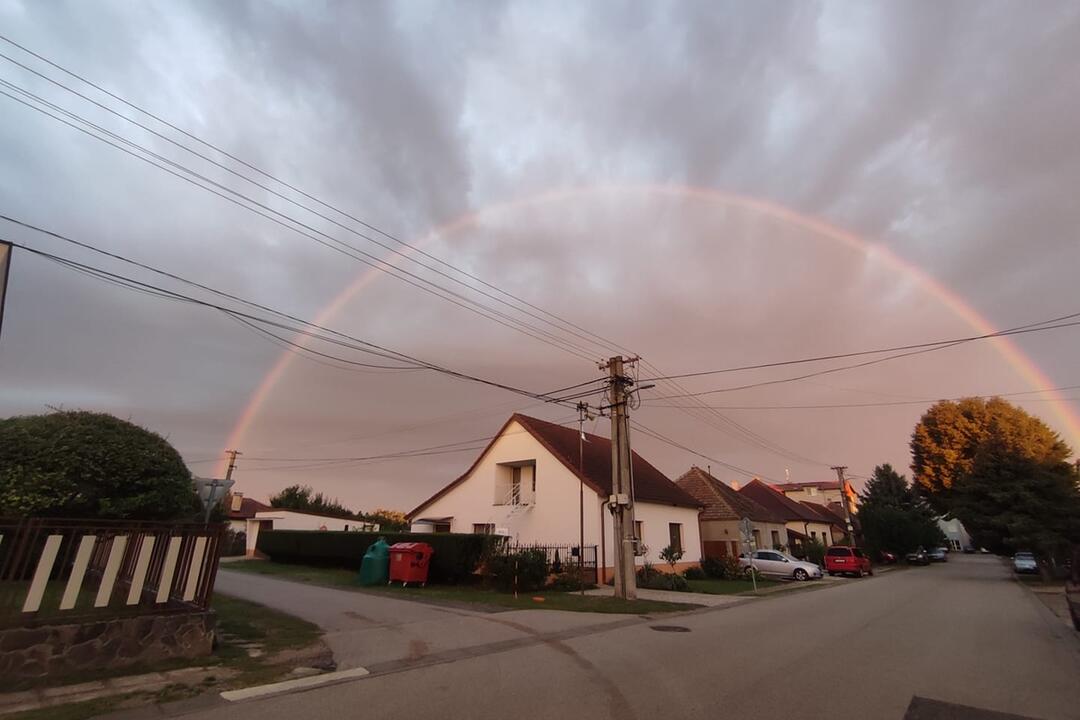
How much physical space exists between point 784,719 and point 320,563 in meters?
30.4

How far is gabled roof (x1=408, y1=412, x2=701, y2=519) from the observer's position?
2706 cm

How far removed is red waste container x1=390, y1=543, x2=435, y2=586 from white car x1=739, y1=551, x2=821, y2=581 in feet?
55.9

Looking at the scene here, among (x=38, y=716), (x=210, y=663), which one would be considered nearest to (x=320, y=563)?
(x=210, y=663)

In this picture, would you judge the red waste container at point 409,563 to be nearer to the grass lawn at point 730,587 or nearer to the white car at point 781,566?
the grass lawn at point 730,587

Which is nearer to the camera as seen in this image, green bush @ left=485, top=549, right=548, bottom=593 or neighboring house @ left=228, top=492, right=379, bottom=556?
green bush @ left=485, top=549, right=548, bottom=593

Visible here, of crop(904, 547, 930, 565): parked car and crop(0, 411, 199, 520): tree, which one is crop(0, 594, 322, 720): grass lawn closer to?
crop(0, 411, 199, 520): tree

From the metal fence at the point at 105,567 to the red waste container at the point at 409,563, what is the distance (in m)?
12.3

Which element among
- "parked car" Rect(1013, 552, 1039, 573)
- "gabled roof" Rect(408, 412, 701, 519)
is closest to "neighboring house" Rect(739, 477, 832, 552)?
"parked car" Rect(1013, 552, 1039, 573)

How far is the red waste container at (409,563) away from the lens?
69.1ft

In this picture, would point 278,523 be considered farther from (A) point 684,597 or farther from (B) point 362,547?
(A) point 684,597

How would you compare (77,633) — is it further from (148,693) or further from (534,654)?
(534,654)

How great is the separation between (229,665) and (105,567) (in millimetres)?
2237

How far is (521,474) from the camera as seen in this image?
101ft

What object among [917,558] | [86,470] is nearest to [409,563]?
[86,470]
